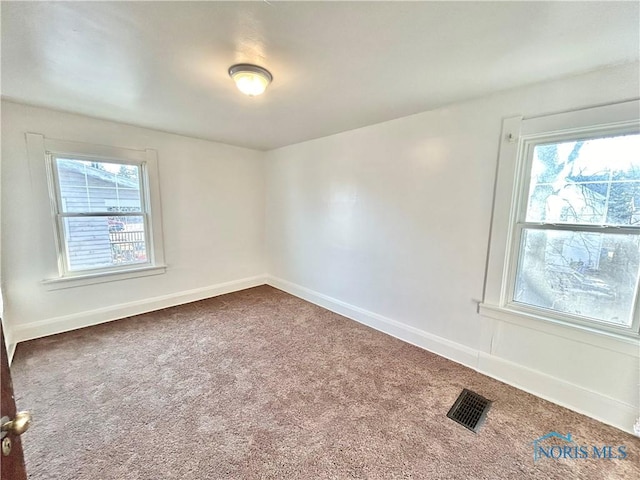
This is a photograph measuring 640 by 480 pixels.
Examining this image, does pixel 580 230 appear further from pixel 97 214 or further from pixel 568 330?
pixel 97 214

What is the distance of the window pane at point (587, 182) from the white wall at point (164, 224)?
358 cm

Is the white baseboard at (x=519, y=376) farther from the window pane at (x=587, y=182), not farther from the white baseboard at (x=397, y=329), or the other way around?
the window pane at (x=587, y=182)

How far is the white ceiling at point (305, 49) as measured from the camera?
124 centimetres

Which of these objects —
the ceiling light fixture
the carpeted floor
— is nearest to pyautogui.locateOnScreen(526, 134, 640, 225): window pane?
the carpeted floor

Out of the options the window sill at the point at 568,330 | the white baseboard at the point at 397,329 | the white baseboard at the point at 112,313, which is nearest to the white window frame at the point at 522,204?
the window sill at the point at 568,330

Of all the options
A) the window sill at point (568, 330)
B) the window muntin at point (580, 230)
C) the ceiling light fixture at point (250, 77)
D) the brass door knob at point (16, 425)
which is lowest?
the window sill at point (568, 330)

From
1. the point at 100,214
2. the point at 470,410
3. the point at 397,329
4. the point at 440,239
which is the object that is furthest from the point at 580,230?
the point at 100,214

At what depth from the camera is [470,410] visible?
184 cm

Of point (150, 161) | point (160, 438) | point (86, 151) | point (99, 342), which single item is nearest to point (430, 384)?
point (160, 438)

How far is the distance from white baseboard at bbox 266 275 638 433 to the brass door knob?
2701 mm

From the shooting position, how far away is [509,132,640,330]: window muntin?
1720 millimetres

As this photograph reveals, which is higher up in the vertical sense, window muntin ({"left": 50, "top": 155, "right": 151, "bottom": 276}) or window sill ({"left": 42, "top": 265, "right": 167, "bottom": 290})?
window muntin ({"left": 50, "top": 155, "right": 151, "bottom": 276})

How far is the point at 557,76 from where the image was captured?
1.81 metres

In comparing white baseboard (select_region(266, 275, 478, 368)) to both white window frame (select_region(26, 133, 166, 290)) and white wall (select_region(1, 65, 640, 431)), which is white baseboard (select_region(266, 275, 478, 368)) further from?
white window frame (select_region(26, 133, 166, 290))
